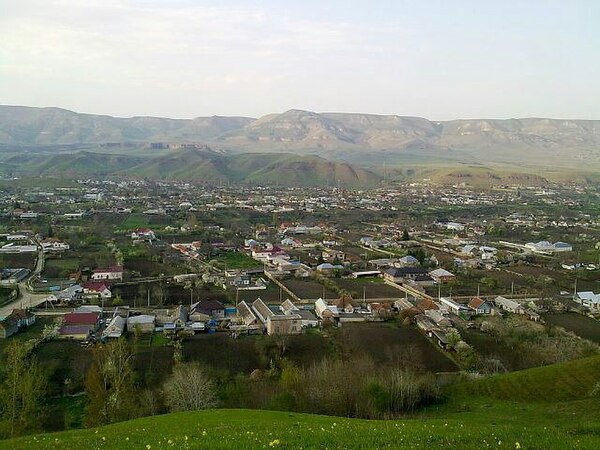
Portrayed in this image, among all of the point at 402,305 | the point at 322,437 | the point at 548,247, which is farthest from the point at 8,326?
the point at 548,247

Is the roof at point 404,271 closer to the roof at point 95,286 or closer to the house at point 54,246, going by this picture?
the roof at point 95,286

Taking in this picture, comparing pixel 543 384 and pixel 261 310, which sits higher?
pixel 543 384

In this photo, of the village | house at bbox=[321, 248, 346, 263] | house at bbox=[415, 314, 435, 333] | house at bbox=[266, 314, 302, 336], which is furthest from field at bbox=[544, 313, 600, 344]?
house at bbox=[321, 248, 346, 263]

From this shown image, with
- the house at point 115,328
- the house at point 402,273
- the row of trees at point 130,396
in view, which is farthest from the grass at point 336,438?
the house at point 402,273

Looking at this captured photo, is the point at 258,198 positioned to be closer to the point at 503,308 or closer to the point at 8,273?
the point at 8,273

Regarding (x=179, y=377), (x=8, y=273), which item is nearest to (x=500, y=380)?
(x=179, y=377)

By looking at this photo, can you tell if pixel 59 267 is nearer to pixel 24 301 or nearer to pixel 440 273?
pixel 24 301
